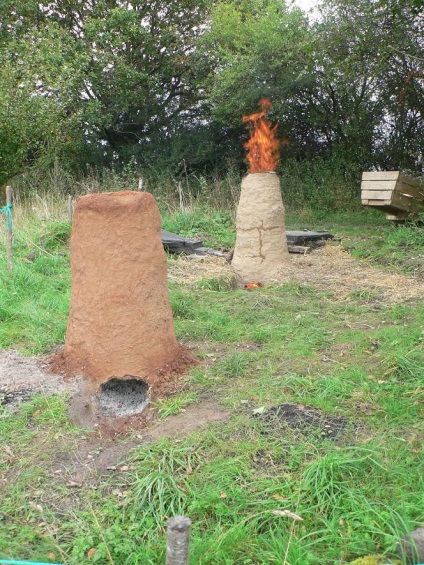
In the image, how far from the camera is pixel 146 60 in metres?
16.4

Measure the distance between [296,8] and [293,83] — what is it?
5.35ft

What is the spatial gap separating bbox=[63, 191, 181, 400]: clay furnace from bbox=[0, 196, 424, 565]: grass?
0.39 m

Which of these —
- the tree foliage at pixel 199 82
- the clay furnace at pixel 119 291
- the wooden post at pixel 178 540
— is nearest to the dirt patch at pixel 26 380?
the clay furnace at pixel 119 291

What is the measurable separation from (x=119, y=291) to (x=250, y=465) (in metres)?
1.57

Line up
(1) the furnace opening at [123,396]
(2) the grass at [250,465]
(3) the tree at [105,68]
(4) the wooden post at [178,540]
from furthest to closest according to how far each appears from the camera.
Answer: (3) the tree at [105,68], (1) the furnace opening at [123,396], (2) the grass at [250,465], (4) the wooden post at [178,540]

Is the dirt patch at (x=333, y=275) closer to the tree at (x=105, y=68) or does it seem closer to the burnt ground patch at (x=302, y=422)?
the burnt ground patch at (x=302, y=422)

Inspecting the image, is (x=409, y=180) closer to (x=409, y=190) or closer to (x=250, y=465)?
(x=409, y=190)

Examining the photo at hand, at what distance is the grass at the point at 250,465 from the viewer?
257 centimetres

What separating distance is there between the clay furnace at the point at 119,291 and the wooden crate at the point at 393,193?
242 inches

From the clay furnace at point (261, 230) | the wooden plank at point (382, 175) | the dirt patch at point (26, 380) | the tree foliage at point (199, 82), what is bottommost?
the dirt patch at point (26, 380)

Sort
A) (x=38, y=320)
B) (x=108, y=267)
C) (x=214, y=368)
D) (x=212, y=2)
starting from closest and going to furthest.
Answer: (x=108, y=267), (x=214, y=368), (x=38, y=320), (x=212, y=2)

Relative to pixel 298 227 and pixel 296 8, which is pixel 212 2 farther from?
pixel 298 227

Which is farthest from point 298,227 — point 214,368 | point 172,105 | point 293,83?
point 214,368

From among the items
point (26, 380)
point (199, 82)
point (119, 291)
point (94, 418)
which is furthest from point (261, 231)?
point (199, 82)
